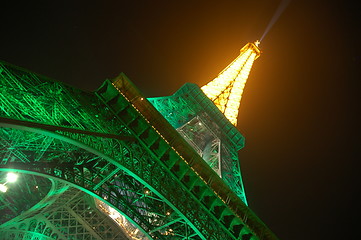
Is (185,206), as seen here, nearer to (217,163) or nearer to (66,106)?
(66,106)

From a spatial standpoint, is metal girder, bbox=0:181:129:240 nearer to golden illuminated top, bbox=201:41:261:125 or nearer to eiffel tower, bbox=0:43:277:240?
eiffel tower, bbox=0:43:277:240

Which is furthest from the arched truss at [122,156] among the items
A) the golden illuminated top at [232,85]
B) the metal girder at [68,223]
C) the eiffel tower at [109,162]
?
the golden illuminated top at [232,85]

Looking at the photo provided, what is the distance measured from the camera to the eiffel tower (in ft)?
44.8

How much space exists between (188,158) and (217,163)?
394 inches

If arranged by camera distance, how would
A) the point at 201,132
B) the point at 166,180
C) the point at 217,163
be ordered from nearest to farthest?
1. the point at 166,180
2. the point at 217,163
3. the point at 201,132

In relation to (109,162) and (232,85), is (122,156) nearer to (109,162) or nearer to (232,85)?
(109,162)

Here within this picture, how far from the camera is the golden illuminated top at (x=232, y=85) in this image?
3682 centimetres

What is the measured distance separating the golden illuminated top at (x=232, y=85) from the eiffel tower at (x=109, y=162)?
13.1m

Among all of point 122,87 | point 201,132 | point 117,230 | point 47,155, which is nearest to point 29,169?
point 47,155

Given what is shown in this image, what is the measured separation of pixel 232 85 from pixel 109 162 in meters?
26.7

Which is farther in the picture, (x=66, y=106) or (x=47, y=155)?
(x=47, y=155)

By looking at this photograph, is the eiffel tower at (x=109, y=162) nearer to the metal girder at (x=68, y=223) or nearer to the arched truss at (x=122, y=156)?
the arched truss at (x=122, y=156)

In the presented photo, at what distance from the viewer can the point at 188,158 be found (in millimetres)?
18141

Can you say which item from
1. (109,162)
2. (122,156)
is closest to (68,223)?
(109,162)
